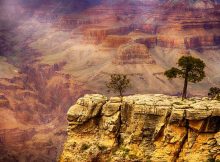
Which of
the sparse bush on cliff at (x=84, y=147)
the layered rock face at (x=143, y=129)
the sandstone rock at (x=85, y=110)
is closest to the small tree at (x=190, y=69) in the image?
the layered rock face at (x=143, y=129)

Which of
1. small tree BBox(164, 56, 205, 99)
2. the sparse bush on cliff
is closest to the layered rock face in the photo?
the sparse bush on cliff

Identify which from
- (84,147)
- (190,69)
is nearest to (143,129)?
(84,147)

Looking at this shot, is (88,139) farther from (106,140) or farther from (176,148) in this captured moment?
(176,148)

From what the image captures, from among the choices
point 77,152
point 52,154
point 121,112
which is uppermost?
point 121,112

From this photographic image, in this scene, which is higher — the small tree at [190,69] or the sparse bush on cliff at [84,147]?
the small tree at [190,69]

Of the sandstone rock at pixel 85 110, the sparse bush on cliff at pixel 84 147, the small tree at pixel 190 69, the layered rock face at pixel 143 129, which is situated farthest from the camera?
the small tree at pixel 190 69

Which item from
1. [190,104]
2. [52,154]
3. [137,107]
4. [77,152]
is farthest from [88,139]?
[52,154]

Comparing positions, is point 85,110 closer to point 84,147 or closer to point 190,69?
point 84,147

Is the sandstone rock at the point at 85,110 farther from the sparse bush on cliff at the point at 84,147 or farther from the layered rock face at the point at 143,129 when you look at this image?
the sparse bush on cliff at the point at 84,147
